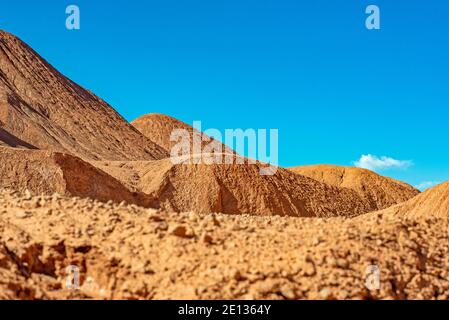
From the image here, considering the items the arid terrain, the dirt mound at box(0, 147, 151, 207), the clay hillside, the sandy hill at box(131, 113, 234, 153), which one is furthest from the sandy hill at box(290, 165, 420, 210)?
the arid terrain

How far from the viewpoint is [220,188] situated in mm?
38781

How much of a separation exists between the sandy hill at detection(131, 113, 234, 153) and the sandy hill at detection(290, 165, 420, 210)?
48.9ft

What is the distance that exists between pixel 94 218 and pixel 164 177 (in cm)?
2783

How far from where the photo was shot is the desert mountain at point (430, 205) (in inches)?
1190

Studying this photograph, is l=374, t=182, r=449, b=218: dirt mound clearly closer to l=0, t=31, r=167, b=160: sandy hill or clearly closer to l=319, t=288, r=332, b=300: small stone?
l=0, t=31, r=167, b=160: sandy hill

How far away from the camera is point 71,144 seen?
4422cm

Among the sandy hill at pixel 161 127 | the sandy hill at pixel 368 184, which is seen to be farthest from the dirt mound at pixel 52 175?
the sandy hill at pixel 161 127

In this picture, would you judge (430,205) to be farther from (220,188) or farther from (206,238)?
(206,238)

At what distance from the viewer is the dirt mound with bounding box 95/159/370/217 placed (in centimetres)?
3616

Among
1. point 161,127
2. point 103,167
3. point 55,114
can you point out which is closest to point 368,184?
point 161,127

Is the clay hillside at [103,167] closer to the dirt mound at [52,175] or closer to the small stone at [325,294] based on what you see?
the dirt mound at [52,175]

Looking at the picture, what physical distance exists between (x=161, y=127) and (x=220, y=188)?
1501 inches

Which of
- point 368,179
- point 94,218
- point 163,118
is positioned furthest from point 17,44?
point 94,218
